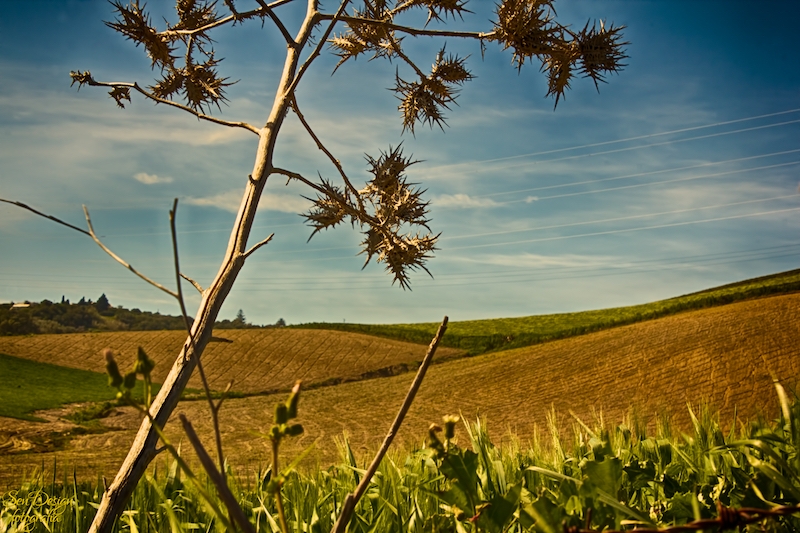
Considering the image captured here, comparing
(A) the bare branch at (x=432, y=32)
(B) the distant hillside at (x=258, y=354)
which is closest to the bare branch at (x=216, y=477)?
(A) the bare branch at (x=432, y=32)

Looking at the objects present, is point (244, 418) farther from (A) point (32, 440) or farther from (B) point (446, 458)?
(B) point (446, 458)

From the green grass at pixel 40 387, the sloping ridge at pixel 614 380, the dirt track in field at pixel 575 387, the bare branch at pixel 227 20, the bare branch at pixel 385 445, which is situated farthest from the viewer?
the green grass at pixel 40 387

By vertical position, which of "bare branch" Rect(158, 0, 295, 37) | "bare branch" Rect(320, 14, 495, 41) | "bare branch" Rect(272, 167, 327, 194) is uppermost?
"bare branch" Rect(158, 0, 295, 37)

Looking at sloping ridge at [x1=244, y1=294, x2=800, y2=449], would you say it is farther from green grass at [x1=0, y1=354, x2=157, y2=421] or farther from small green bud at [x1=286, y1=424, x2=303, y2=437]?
small green bud at [x1=286, y1=424, x2=303, y2=437]

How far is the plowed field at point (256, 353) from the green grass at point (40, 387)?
70 centimetres

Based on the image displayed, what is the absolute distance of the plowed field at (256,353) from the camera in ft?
65.3

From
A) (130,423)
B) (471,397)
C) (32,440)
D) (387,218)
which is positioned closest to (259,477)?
(387,218)

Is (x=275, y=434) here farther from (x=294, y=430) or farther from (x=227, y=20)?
(x=227, y=20)

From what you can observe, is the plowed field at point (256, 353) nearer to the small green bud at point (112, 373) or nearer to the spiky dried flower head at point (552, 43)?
the spiky dried flower head at point (552, 43)

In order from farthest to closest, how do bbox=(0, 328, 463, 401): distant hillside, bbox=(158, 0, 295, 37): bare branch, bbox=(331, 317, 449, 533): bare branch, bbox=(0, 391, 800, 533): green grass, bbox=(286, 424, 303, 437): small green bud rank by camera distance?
bbox=(0, 328, 463, 401): distant hillside → bbox=(158, 0, 295, 37): bare branch → bbox=(0, 391, 800, 533): green grass → bbox=(331, 317, 449, 533): bare branch → bbox=(286, 424, 303, 437): small green bud

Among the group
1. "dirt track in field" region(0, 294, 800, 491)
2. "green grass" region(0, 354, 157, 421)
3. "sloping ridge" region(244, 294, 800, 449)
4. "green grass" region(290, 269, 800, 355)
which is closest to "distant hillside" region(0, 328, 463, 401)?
"green grass" region(0, 354, 157, 421)

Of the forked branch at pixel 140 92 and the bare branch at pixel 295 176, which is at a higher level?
the forked branch at pixel 140 92

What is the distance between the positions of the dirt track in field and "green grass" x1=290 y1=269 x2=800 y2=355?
2.76 metres

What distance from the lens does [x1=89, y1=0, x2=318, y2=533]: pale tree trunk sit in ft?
5.12
